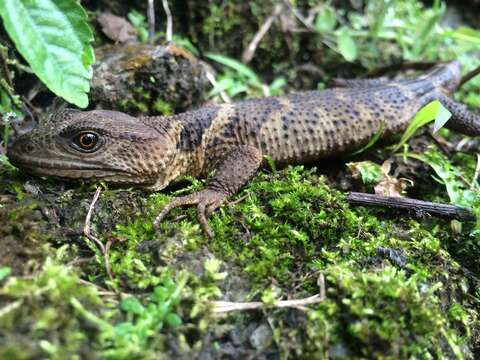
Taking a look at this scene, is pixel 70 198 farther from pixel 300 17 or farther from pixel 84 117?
pixel 300 17

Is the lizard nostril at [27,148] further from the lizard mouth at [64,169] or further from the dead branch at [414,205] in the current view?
the dead branch at [414,205]

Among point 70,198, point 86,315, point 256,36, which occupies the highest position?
point 256,36

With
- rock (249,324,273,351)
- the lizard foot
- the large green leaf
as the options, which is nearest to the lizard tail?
the lizard foot

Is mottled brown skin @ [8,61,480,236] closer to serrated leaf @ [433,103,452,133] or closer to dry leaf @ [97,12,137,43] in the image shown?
serrated leaf @ [433,103,452,133]

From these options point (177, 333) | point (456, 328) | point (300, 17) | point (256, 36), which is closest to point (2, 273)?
point (177, 333)

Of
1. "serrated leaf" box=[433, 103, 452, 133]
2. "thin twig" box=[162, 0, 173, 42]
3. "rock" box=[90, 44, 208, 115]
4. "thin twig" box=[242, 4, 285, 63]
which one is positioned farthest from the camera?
"thin twig" box=[242, 4, 285, 63]

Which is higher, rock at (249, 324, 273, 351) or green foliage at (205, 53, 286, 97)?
green foliage at (205, 53, 286, 97)
